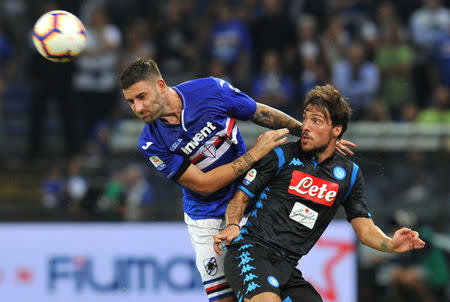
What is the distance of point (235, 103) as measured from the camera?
18.9ft

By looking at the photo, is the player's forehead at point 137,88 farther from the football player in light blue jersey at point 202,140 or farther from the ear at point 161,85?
the ear at point 161,85

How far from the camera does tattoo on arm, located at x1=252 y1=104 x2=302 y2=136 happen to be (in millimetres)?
5977

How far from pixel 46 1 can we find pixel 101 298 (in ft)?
19.8

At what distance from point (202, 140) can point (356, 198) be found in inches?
48.9

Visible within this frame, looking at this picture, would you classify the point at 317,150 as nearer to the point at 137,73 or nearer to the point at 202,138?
Result: the point at 202,138

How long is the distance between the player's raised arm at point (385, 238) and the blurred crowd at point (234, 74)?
4631mm

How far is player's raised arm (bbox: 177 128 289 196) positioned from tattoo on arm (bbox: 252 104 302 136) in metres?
0.54

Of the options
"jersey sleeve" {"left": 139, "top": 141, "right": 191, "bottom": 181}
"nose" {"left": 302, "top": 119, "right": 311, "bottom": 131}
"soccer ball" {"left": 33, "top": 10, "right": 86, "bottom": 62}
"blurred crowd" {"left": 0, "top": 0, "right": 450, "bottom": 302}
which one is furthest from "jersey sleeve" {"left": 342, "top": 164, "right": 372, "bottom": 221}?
"blurred crowd" {"left": 0, "top": 0, "right": 450, "bottom": 302}

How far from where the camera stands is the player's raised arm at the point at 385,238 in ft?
16.9

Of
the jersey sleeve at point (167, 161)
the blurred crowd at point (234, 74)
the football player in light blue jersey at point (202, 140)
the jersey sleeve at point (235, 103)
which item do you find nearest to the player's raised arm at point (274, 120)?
the football player in light blue jersey at point (202, 140)

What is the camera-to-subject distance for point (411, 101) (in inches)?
450

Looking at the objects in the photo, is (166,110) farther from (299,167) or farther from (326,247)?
→ (326,247)

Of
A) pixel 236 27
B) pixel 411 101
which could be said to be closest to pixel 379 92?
pixel 411 101

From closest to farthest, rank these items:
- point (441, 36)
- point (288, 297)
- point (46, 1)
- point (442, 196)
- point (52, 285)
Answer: point (288, 297), point (52, 285), point (442, 196), point (441, 36), point (46, 1)
